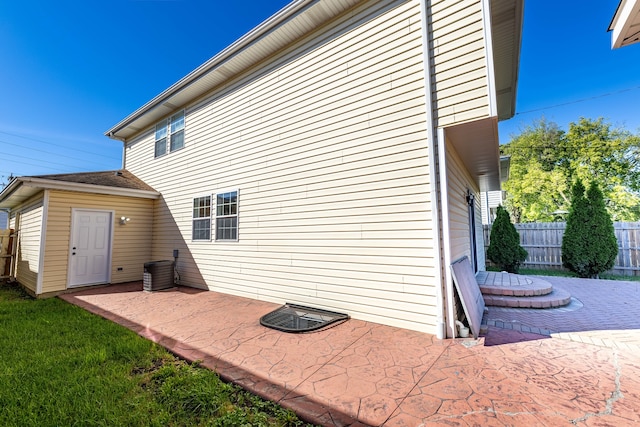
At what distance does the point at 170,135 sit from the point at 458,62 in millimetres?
7878

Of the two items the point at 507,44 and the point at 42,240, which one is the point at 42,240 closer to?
the point at 42,240

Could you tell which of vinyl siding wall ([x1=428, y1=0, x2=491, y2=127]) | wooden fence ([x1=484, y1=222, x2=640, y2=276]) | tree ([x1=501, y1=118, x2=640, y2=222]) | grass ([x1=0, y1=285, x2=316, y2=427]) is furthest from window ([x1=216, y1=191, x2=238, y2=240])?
tree ([x1=501, y1=118, x2=640, y2=222])

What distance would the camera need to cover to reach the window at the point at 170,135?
7.86 metres

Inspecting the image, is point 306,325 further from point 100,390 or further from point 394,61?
point 394,61

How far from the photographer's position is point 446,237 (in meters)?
3.47

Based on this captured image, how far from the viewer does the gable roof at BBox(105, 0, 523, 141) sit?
4.46 metres

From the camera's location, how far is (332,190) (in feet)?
14.8

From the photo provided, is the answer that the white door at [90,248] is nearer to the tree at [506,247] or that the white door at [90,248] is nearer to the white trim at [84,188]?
the white trim at [84,188]

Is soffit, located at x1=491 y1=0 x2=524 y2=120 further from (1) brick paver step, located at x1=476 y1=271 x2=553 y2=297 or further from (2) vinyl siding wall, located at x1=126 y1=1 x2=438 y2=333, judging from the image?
(1) brick paver step, located at x1=476 y1=271 x2=553 y2=297

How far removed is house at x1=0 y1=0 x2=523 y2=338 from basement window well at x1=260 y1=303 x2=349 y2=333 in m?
0.16

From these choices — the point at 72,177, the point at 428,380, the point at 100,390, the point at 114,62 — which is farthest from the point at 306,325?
the point at 114,62

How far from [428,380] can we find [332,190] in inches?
115

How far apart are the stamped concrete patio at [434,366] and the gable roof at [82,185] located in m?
4.13

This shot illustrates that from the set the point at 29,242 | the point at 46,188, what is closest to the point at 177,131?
the point at 46,188
